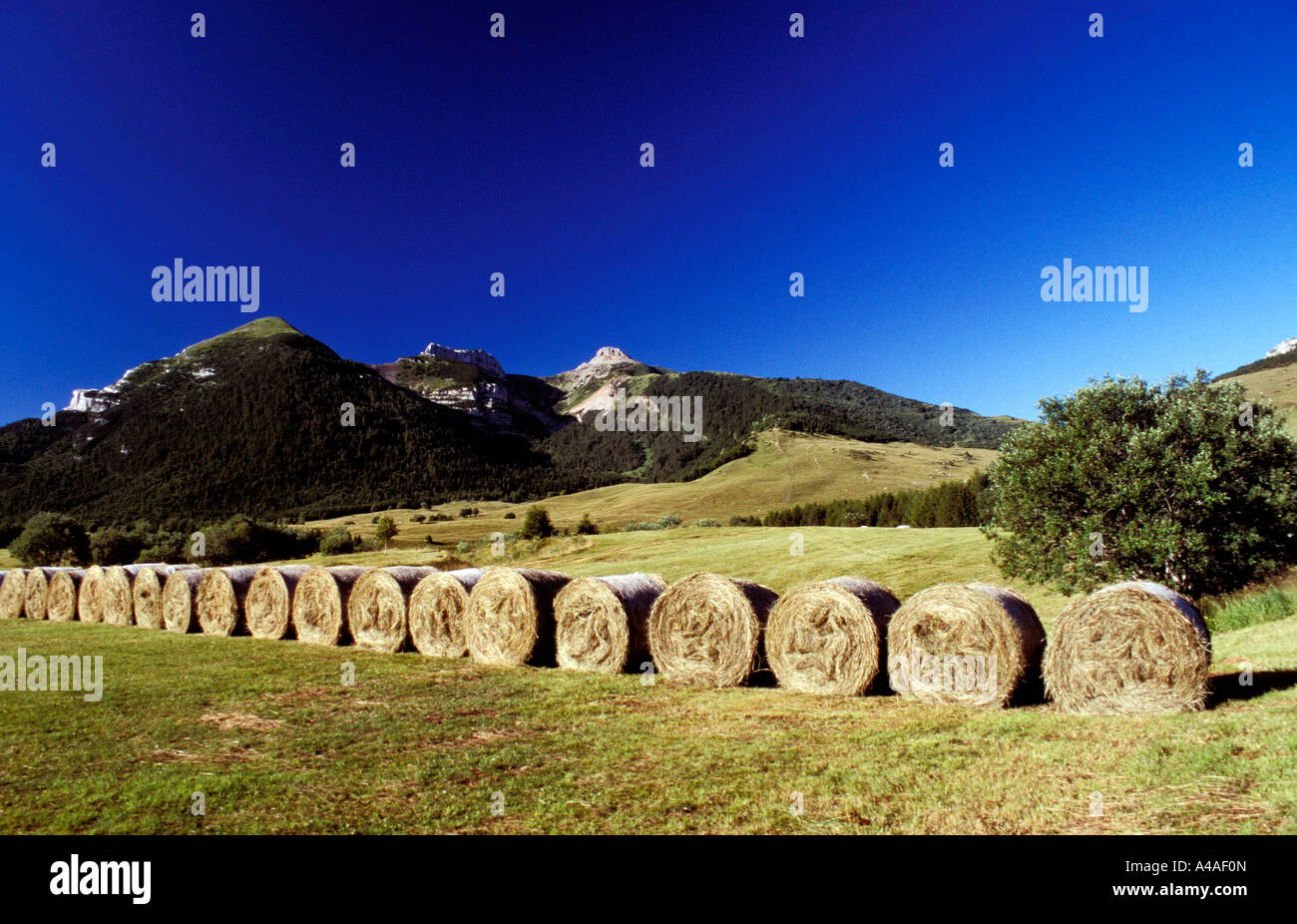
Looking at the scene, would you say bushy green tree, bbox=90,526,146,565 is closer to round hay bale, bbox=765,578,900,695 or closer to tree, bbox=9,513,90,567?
tree, bbox=9,513,90,567

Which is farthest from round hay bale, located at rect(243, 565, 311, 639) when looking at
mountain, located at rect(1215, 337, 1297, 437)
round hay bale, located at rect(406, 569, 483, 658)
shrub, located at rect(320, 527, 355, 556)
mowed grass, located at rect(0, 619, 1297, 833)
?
mountain, located at rect(1215, 337, 1297, 437)

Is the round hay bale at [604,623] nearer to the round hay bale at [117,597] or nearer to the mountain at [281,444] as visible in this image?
the round hay bale at [117,597]

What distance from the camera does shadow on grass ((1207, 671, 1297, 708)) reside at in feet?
27.5

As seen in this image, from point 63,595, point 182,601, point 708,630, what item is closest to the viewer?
point 708,630

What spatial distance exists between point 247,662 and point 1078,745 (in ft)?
48.8

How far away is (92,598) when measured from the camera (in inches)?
915

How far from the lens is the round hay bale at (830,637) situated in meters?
10.3

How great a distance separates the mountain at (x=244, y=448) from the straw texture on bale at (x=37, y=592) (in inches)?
3094

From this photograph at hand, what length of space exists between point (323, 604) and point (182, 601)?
6388mm

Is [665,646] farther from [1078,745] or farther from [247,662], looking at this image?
[247,662]

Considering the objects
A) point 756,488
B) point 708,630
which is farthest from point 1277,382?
point 708,630

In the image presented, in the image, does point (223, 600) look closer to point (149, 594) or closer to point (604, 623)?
point (149, 594)

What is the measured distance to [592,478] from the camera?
6855 inches
